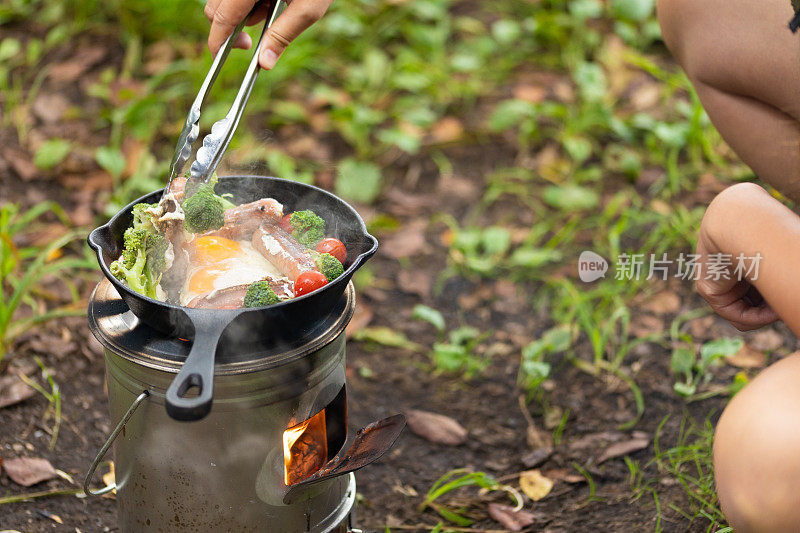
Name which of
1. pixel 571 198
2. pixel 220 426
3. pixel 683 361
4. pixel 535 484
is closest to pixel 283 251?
pixel 220 426

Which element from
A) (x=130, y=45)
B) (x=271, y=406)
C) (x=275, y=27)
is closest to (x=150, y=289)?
(x=271, y=406)

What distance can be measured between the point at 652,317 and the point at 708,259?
1.40 metres

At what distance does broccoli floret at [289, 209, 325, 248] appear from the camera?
229 centimetres

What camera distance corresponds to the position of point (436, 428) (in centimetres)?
310

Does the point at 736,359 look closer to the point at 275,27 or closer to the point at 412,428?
the point at 412,428

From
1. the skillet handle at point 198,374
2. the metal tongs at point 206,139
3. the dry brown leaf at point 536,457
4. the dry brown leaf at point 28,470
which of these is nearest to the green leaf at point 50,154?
the dry brown leaf at point 28,470

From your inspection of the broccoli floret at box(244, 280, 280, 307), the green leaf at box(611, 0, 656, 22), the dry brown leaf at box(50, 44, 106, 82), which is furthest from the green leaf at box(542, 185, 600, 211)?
the dry brown leaf at box(50, 44, 106, 82)

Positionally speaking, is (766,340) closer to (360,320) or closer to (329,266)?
(360,320)

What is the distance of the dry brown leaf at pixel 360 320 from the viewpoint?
3558mm

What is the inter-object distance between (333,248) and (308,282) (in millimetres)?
214

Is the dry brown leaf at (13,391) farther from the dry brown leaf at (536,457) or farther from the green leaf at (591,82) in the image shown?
the green leaf at (591,82)

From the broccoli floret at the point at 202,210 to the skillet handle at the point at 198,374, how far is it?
1.24 feet

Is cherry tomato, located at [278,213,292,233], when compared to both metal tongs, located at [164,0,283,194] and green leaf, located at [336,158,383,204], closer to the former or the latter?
metal tongs, located at [164,0,283,194]

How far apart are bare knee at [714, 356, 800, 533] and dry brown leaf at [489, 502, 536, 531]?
0.80 m
